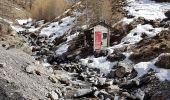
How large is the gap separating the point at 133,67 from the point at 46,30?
1216 inches

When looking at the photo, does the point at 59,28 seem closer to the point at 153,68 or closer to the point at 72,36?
the point at 72,36

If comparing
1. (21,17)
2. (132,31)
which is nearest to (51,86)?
(132,31)

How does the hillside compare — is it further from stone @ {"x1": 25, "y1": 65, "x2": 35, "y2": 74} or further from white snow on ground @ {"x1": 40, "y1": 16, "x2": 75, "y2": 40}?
white snow on ground @ {"x1": 40, "y1": 16, "x2": 75, "y2": 40}

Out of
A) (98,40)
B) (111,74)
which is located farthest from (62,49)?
(111,74)

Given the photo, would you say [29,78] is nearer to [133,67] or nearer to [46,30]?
[133,67]

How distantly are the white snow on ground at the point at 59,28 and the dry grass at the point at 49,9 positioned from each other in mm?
13078

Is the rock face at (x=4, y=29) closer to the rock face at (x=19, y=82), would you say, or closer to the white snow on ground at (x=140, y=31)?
the white snow on ground at (x=140, y=31)

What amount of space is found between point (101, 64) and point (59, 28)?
23860mm

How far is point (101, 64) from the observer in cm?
3544

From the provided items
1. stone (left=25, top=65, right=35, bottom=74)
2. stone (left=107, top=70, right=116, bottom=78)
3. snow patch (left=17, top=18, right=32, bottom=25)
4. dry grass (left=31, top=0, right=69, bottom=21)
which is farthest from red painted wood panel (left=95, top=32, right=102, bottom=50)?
snow patch (left=17, top=18, right=32, bottom=25)

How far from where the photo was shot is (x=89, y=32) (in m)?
45.2

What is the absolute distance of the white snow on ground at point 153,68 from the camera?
89.9 feet

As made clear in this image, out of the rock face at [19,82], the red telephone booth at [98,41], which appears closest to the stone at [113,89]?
the rock face at [19,82]

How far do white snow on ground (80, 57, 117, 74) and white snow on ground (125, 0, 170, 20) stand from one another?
10.0 meters
